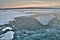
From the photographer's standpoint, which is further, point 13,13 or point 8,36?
point 13,13

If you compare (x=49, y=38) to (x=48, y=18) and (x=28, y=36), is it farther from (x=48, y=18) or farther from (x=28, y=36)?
(x=48, y=18)

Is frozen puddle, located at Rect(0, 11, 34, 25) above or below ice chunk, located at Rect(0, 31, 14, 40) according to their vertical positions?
above

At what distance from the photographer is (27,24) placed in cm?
80

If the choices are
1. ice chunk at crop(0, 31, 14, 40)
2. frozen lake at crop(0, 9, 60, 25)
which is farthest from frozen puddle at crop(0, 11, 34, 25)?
ice chunk at crop(0, 31, 14, 40)

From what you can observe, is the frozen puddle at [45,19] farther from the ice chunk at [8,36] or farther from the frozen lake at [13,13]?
the ice chunk at [8,36]

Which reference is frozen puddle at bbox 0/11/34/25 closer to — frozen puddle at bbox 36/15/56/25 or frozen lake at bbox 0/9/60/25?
frozen lake at bbox 0/9/60/25

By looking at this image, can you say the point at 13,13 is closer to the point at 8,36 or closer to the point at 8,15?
the point at 8,15

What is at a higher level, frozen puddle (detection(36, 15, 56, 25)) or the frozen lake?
the frozen lake

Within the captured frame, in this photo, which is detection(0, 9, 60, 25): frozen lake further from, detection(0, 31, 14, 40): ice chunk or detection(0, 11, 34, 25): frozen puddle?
detection(0, 31, 14, 40): ice chunk

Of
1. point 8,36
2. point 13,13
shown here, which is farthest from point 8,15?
point 8,36

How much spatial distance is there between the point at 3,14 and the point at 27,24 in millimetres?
230

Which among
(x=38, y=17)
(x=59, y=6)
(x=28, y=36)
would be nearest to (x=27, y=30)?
(x=28, y=36)

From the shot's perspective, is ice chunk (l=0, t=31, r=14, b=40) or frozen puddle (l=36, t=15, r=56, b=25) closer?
ice chunk (l=0, t=31, r=14, b=40)

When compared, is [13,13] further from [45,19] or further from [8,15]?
[45,19]
